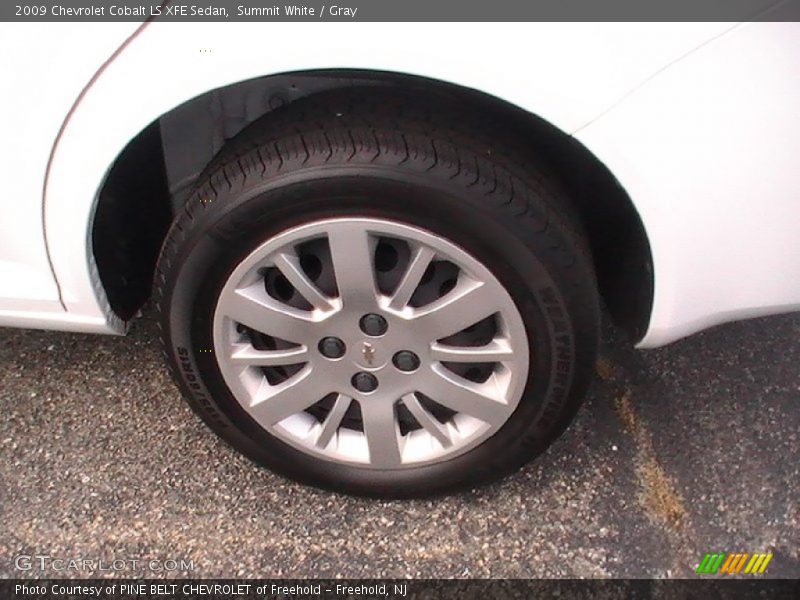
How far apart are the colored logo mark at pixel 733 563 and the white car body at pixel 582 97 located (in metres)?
0.59

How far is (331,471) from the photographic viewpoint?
5.79ft

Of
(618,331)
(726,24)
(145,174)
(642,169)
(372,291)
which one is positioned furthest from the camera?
(618,331)

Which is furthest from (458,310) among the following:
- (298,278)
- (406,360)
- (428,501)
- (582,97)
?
(428,501)

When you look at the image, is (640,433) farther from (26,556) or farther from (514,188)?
(26,556)

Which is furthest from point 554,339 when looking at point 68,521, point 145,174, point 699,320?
point 68,521

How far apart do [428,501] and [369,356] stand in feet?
1.44

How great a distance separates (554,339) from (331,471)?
59 cm

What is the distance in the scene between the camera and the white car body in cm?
121

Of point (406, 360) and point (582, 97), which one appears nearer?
point (582, 97)

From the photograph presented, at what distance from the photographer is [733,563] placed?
1.71 meters

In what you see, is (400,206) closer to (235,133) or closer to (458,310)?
(458,310)
